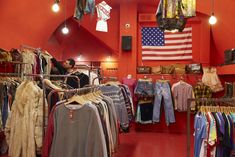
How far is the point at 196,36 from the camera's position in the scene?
8.45 m

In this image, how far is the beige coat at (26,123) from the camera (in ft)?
10.2

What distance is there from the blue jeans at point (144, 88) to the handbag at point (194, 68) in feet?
3.71

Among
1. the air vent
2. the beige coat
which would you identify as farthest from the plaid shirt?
the beige coat

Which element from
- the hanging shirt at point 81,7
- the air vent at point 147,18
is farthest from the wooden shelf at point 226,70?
the hanging shirt at point 81,7

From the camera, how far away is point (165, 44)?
852 centimetres

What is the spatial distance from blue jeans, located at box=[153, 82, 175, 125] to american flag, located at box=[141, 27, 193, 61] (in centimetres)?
110

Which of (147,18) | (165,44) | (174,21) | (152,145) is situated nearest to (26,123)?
(174,21)

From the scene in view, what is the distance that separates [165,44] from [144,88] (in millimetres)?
1595

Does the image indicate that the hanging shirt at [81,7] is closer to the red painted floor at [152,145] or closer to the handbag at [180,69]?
the red painted floor at [152,145]

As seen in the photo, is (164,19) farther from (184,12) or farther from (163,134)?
(163,134)

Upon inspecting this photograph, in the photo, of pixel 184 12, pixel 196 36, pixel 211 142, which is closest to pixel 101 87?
pixel 184 12

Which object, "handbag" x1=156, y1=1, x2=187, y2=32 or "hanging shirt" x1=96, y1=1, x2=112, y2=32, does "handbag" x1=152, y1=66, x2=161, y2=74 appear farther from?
"handbag" x1=156, y1=1, x2=187, y2=32

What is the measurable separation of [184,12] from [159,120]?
13.7 feet

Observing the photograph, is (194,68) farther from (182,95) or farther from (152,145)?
(152,145)
